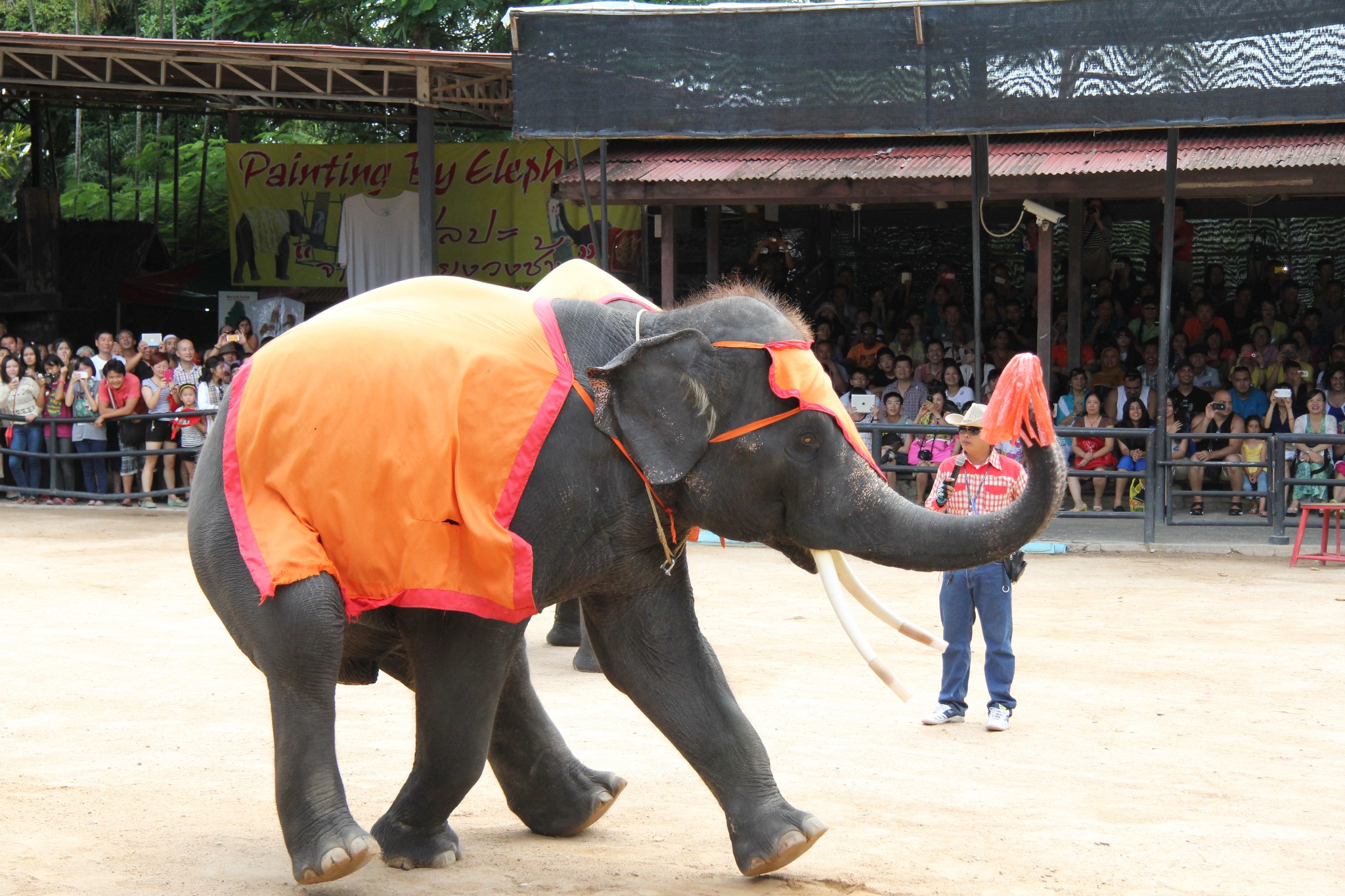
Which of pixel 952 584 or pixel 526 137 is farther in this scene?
pixel 526 137

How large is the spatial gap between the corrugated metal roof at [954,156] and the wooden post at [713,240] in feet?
3.87

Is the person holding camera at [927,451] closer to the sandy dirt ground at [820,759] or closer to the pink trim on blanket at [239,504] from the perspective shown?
the sandy dirt ground at [820,759]

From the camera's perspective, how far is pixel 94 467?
14.1 metres

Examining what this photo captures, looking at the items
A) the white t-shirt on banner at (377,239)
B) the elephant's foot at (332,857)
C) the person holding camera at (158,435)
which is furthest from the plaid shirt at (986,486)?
the white t-shirt on banner at (377,239)

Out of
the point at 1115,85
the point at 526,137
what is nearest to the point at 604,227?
the point at 526,137

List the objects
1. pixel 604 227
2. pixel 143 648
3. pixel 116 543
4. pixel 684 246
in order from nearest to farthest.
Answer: pixel 143 648
pixel 116 543
pixel 604 227
pixel 684 246

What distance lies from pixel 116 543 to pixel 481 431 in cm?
887

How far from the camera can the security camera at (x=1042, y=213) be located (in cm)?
1223

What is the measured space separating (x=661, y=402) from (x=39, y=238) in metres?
18.1

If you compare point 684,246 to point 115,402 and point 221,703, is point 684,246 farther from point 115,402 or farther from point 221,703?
point 221,703

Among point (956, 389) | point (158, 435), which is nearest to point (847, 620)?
point (956, 389)

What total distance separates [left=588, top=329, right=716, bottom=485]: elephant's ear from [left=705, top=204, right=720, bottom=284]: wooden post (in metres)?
11.2

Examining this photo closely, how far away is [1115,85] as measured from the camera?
10.9m

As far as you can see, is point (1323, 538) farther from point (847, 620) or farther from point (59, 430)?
point (59, 430)
